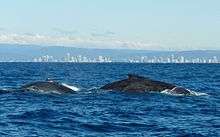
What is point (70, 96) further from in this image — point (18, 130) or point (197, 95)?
point (18, 130)

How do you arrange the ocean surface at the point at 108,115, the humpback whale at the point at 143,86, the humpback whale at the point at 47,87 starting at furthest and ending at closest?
the humpback whale at the point at 143,86 < the humpback whale at the point at 47,87 < the ocean surface at the point at 108,115

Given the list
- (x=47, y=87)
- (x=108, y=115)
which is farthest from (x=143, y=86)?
(x=108, y=115)

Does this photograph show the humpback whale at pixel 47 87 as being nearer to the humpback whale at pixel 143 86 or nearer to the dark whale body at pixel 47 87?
the dark whale body at pixel 47 87

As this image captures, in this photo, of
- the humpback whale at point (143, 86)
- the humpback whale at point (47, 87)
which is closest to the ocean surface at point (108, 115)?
the humpback whale at point (47, 87)

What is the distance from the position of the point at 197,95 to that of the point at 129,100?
28.4ft

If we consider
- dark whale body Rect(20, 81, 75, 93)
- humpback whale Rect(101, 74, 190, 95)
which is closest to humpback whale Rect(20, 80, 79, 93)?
dark whale body Rect(20, 81, 75, 93)

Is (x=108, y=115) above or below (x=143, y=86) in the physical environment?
below

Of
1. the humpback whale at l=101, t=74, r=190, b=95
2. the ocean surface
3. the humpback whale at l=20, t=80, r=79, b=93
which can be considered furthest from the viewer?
the humpback whale at l=101, t=74, r=190, b=95

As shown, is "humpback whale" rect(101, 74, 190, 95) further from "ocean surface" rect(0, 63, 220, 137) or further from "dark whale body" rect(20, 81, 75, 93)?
"dark whale body" rect(20, 81, 75, 93)

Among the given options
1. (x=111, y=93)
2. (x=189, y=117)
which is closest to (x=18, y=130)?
(x=189, y=117)

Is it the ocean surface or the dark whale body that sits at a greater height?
the dark whale body

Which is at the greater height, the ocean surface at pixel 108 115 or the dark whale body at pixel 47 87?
the dark whale body at pixel 47 87

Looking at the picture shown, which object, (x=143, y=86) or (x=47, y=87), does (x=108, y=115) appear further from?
(x=143, y=86)

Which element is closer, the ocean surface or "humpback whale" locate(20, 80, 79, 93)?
the ocean surface
